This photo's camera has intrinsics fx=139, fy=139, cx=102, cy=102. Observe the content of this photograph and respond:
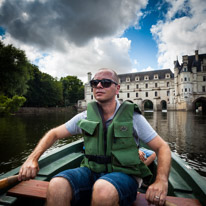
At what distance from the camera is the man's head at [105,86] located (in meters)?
1.88

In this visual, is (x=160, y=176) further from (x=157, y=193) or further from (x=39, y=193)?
(x=39, y=193)

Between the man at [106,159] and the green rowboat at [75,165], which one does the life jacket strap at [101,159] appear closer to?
the man at [106,159]

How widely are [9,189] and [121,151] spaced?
56.0 inches

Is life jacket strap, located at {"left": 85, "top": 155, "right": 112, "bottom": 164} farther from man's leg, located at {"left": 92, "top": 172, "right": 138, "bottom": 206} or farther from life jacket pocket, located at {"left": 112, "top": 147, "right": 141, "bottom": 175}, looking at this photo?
man's leg, located at {"left": 92, "top": 172, "right": 138, "bottom": 206}

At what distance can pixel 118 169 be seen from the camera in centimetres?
150

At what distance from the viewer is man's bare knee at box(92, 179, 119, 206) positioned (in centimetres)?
A: 117

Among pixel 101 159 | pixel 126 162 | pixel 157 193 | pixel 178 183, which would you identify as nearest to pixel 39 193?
pixel 101 159

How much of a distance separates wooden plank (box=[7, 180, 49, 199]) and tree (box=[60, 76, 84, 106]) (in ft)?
193

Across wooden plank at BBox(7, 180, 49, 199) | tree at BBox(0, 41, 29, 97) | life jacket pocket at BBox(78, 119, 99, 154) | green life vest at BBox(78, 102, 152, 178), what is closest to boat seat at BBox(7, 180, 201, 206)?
wooden plank at BBox(7, 180, 49, 199)

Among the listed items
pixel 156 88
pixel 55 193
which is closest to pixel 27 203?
pixel 55 193

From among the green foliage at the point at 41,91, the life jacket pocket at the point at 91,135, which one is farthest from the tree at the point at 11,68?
the green foliage at the point at 41,91

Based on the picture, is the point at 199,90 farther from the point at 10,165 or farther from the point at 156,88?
the point at 10,165

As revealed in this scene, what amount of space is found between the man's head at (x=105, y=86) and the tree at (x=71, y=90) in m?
58.9

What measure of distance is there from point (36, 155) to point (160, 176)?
1397 mm
